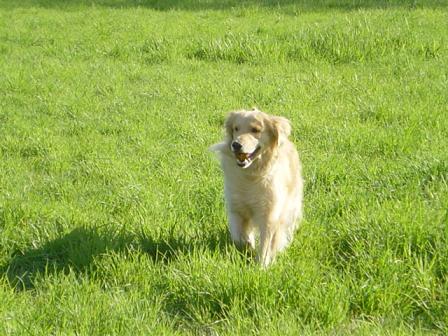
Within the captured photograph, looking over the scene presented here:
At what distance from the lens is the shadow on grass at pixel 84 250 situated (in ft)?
13.0

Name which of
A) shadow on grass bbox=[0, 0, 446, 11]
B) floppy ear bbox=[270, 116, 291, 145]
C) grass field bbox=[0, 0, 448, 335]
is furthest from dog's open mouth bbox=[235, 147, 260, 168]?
shadow on grass bbox=[0, 0, 446, 11]

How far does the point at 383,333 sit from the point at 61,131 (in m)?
4.95

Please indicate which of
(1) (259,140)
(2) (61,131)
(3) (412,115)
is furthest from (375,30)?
(1) (259,140)

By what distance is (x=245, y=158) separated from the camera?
393 centimetres

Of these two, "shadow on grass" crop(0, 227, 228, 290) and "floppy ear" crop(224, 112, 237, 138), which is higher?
"floppy ear" crop(224, 112, 237, 138)

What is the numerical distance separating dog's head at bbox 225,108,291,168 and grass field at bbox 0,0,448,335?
630 mm

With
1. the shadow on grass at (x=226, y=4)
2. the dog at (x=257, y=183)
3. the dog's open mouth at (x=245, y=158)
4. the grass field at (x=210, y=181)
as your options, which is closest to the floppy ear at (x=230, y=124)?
the dog at (x=257, y=183)

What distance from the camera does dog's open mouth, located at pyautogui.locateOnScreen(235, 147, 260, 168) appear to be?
388 centimetres

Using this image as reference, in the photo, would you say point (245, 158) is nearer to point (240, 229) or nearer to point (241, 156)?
point (241, 156)

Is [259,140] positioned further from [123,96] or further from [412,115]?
[123,96]

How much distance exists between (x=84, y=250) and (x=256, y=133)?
1.39 meters

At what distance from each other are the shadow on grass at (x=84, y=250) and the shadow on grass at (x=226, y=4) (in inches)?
430

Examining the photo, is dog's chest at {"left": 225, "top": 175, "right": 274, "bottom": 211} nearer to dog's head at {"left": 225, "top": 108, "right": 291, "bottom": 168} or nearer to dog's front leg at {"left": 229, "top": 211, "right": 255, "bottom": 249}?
dog's front leg at {"left": 229, "top": 211, "right": 255, "bottom": 249}

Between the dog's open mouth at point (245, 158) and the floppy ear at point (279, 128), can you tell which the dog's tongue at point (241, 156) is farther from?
the floppy ear at point (279, 128)
